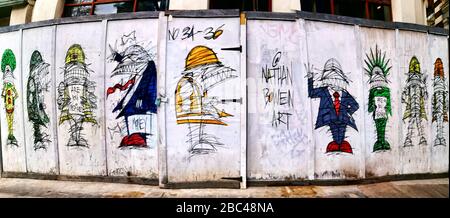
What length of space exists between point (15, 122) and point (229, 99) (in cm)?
489

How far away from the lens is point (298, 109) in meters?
5.95

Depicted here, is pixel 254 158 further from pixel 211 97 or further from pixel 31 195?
pixel 31 195

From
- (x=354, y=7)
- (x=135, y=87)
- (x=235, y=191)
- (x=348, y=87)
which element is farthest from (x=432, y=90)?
(x=135, y=87)

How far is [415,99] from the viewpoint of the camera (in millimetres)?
6668

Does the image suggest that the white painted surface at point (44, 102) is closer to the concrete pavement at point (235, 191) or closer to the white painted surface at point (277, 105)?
the concrete pavement at point (235, 191)

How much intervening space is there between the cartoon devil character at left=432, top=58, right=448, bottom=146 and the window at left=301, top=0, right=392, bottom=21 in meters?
1.97

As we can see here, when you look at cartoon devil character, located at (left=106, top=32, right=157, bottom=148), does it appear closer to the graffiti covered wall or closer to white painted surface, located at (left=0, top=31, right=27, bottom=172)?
the graffiti covered wall

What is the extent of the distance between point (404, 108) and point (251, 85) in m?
3.31

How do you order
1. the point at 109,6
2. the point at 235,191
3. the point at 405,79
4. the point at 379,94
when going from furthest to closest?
the point at 109,6, the point at 405,79, the point at 379,94, the point at 235,191

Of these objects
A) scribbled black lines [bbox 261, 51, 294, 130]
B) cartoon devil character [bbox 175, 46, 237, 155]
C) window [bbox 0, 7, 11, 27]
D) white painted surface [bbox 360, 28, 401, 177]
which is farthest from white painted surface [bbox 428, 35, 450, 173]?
window [bbox 0, 7, 11, 27]

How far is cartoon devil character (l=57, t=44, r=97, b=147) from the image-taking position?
6.38 m

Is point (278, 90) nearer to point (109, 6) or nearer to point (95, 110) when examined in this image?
point (95, 110)

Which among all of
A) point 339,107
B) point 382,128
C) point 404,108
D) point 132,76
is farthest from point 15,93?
point 404,108

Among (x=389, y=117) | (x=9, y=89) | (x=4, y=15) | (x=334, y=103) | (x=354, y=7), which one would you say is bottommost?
(x=389, y=117)
